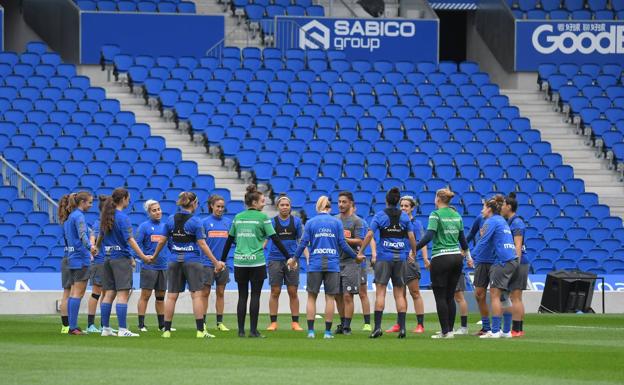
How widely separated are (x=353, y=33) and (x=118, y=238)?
72.5 ft

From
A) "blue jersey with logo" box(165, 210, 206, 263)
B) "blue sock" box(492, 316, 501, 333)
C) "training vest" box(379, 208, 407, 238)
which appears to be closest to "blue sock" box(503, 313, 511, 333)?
"blue sock" box(492, 316, 501, 333)

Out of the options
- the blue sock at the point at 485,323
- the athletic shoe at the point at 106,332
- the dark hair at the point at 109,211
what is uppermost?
the dark hair at the point at 109,211

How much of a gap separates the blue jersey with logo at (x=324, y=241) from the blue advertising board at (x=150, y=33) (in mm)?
19638

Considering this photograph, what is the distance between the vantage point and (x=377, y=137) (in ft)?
122

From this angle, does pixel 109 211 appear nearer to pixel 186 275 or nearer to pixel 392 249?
pixel 186 275

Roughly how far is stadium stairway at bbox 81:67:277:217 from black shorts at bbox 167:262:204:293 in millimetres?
13688

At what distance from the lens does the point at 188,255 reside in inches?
811

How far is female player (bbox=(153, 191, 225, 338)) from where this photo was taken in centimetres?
2045

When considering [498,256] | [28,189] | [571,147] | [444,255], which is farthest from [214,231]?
[571,147]

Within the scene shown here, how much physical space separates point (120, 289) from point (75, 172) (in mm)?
13270

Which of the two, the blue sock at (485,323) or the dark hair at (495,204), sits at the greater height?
the dark hair at (495,204)

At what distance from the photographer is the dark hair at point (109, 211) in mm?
20203

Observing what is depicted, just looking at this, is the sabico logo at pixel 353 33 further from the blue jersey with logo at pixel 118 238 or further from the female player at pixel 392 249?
the blue jersey with logo at pixel 118 238

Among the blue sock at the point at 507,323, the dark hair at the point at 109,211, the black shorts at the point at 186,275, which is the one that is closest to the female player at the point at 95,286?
the dark hair at the point at 109,211
